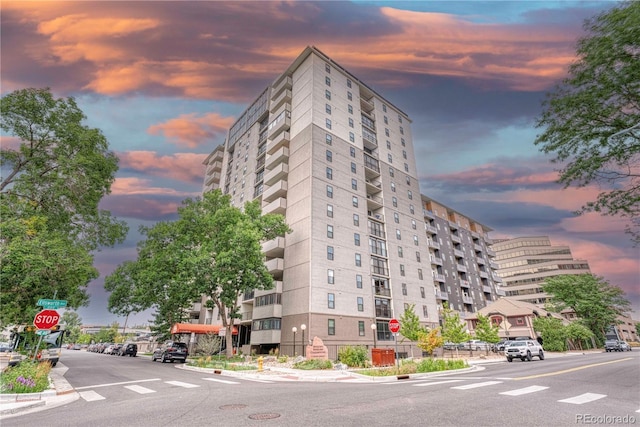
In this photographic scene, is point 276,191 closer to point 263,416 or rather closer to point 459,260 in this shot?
point 263,416

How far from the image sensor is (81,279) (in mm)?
19188

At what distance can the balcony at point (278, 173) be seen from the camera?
140 ft

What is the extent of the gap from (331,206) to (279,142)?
1301 centimetres

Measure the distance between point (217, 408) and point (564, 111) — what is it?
56.8 ft

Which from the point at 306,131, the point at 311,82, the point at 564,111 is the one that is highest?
the point at 311,82

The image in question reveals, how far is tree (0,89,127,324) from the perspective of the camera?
1672cm

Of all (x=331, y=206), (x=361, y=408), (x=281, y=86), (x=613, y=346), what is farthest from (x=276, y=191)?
(x=613, y=346)

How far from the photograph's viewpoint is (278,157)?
43875 millimetres

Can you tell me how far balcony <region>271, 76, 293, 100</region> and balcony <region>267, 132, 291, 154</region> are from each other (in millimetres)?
7833

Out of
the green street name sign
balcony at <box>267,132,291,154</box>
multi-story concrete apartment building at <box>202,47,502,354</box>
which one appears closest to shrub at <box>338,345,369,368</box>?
multi-story concrete apartment building at <box>202,47,502,354</box>

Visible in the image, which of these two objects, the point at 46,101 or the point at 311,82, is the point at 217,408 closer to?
the point at 46,101

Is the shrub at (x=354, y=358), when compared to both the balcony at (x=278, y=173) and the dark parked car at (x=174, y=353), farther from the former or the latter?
the balcony at (x=278, y=173)

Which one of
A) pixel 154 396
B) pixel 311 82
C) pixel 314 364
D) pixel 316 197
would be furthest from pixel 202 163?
pixel 154 396

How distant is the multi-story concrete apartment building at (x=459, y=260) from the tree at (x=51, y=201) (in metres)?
59.3
